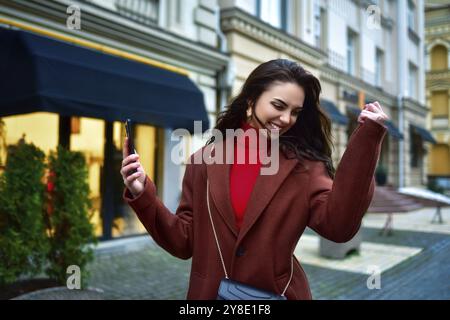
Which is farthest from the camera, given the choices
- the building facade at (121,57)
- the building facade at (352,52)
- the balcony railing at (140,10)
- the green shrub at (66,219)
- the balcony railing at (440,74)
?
the balcony railing at (440,74)

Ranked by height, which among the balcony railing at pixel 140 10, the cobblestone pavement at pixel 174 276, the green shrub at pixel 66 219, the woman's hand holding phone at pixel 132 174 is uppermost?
the balcony railing at pixel 140 10

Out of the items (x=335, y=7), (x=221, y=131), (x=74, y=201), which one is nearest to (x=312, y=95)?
(x=221, y=131)

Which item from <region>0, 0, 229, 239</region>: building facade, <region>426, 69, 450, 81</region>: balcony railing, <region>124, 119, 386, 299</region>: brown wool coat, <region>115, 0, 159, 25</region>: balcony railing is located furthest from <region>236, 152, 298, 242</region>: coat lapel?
<region>426, 69, 450, 81</region>: balcony railing

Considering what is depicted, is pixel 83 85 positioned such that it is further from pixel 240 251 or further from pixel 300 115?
pixel 240 251

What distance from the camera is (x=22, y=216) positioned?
3.73 meters

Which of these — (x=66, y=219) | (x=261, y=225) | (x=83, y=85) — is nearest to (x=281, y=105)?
(x=261, y=225)

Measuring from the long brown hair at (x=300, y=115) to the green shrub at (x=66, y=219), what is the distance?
3.02 m

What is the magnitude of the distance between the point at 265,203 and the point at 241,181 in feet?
0.52

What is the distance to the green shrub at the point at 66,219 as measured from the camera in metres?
4.11

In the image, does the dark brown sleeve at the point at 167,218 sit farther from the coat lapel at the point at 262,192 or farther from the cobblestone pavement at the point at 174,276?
the cobblestone pavement at the point at 174,276

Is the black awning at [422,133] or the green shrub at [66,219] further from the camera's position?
the black awning at [422,133]

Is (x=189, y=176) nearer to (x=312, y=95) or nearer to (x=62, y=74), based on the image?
(x=312, y=95)

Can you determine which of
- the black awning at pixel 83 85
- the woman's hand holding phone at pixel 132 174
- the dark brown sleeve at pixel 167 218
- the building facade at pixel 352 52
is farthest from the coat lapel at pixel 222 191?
the building facade at pixel 352 52

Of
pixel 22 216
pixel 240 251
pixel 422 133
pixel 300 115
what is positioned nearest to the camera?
pixel 240 251
